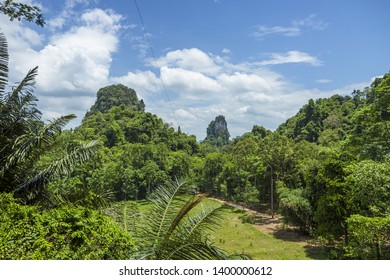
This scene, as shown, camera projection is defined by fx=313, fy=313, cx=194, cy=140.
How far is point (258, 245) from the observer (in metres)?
15.2

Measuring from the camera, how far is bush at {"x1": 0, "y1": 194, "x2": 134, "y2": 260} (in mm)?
2594

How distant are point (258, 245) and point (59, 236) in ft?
45.3

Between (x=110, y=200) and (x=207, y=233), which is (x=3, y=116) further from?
(x=207, y=233)

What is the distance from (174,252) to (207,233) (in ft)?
2.46

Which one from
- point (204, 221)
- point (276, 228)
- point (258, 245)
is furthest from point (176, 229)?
point (276, 228)

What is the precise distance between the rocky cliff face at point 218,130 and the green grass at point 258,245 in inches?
2532

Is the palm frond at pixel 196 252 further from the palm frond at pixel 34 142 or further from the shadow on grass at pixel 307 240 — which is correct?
the shadow on grass at pixel 307 240

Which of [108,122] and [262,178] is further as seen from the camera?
[108,122]

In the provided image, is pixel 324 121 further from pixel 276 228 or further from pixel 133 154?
pixel 133 154

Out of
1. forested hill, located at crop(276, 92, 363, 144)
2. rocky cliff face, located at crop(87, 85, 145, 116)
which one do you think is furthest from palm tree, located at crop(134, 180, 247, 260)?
rocky cliff face, located at crop(87, 85, 145, 116)

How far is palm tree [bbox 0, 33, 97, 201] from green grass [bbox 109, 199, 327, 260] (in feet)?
19.3

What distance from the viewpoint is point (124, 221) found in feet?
13.0

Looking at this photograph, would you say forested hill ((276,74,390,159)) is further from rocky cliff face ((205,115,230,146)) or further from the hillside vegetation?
rocky cliff face ((205,115,230,146))
